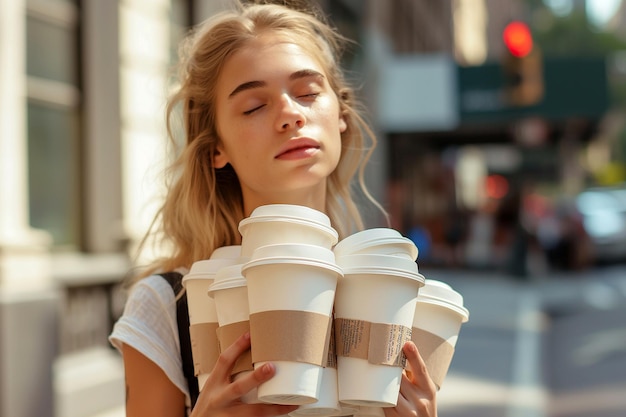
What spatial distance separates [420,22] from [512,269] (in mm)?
13430

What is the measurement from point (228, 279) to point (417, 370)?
41cm

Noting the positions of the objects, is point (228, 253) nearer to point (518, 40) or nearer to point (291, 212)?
point (291, 212)

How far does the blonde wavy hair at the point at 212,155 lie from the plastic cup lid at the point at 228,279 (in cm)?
42

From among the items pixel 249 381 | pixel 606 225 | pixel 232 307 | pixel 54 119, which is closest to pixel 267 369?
pixel 249 381

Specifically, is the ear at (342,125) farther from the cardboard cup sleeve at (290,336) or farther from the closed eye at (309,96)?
the cardboard cup sleeve at (290,336)

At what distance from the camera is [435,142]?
99.1 feet

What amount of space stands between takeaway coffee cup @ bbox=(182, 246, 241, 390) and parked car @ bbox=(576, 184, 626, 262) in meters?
22.1

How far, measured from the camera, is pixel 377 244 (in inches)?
71.2

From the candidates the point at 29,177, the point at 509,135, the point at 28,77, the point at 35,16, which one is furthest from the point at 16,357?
the point at 509,135

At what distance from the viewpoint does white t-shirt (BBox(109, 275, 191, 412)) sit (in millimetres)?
2025

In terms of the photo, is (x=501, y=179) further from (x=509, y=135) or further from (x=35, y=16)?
(x=35, y=16)

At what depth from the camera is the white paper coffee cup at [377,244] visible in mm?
1810

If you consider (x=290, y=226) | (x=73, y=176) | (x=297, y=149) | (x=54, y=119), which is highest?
(x=54, y=119)

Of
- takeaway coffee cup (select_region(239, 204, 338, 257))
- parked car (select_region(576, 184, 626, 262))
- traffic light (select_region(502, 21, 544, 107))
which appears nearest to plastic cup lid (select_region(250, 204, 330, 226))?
takeaway coffee cup (select_region(239, 204, 338, 257))
